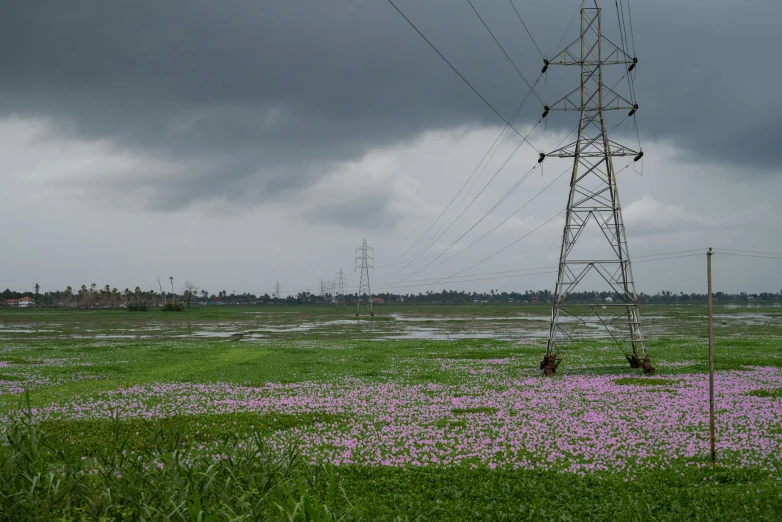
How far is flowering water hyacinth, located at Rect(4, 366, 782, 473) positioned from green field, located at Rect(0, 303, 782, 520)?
83 mm

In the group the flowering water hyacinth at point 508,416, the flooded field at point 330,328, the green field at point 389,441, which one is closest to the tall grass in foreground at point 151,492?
the green field at point 389,441

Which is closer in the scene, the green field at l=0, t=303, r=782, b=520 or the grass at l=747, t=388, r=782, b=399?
the green field at l=0, t=303, r=782, b=520

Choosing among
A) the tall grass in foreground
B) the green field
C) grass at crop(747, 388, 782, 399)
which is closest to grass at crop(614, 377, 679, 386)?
the green field

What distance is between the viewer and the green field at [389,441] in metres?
8.27

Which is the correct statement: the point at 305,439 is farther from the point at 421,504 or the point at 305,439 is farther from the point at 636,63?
the point at 636,63

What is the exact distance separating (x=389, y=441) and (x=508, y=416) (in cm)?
472

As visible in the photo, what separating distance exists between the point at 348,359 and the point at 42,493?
28433mm

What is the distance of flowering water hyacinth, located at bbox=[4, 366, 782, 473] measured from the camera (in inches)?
539

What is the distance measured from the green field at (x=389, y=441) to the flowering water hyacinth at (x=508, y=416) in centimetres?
8

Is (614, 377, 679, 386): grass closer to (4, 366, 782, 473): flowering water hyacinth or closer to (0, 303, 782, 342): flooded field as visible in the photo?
(4, 366, 782, 473): flowering water hyacinth

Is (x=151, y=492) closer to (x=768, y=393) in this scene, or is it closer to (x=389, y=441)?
(x=389, y=441)

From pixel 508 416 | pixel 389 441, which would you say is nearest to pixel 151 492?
pixel 389 441

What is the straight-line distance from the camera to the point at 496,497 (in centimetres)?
1102

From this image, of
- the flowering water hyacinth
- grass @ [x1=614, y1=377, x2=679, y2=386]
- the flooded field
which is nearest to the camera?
the flowering water hyacinth
